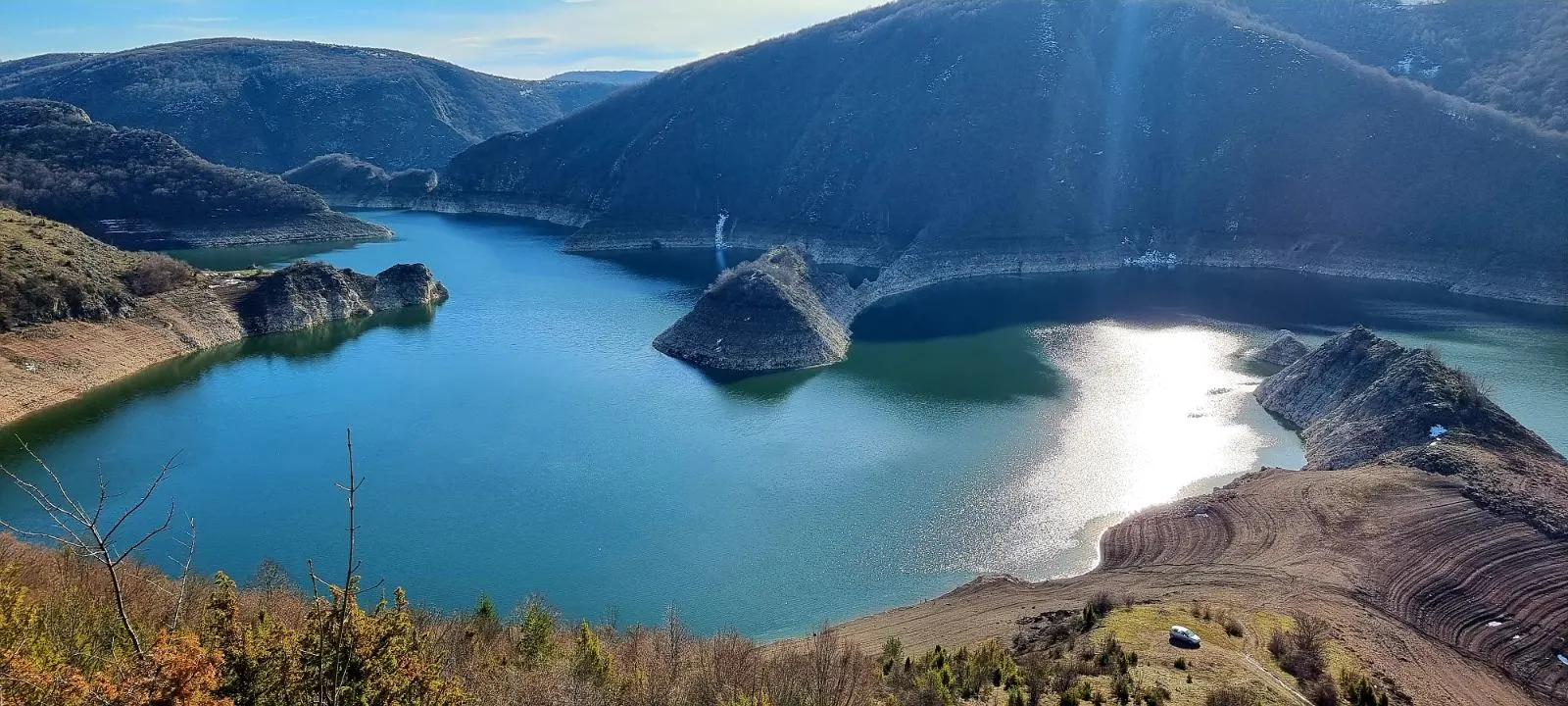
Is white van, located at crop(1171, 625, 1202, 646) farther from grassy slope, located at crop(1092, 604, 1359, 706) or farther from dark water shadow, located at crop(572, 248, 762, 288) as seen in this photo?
dark water shadow, located at crop(572, 248, 762, 288)

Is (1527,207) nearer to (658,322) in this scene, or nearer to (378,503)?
(658,322)

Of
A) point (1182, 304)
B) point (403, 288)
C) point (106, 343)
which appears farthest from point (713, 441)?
point (1182, 304)

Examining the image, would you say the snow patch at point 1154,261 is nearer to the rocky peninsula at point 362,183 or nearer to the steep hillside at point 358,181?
the rocky peninsula at point 362,183

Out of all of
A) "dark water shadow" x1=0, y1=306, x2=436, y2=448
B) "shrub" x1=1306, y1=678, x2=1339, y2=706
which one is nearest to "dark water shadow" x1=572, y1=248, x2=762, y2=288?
"dark water shadow" x1=0, y1=306, x2=436, y2=448

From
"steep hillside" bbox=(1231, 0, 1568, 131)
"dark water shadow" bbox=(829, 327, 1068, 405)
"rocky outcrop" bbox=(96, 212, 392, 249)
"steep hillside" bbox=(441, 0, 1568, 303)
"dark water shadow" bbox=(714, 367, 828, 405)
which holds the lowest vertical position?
"dark water shadow" bbox=(714, 367, 828, 405)

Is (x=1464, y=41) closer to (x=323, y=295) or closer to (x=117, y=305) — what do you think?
(x=323, y=295)
